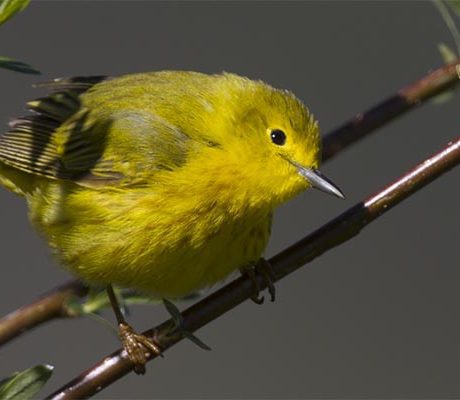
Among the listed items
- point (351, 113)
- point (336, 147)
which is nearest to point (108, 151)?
point (336, 147)

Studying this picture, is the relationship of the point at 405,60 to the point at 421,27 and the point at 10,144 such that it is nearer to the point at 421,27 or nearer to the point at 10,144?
the point at 421,27

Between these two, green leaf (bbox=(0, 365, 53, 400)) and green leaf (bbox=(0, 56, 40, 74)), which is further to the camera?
green leaf (bbox=(0, 365, 53, 400))

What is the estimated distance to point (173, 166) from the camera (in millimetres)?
3738

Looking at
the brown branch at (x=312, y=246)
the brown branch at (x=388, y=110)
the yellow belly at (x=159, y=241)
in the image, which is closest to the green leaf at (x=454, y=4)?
A: the brown branch at (x=312, y=246)

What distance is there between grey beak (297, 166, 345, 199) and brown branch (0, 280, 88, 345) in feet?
2.98

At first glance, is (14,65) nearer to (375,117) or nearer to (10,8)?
(10,8)

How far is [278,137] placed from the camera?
3.66 meters

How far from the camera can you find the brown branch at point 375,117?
3.36 m

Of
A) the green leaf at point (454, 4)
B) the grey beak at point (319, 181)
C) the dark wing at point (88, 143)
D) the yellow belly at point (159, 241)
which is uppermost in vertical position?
the green leaf at point (454, 4)

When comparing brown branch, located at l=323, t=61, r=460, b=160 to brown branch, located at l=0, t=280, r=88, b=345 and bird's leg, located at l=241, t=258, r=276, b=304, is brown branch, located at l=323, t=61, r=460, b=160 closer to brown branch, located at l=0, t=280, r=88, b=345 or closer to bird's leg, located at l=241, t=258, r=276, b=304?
bird's leg, located at l=241, t=258, r=276, b=304

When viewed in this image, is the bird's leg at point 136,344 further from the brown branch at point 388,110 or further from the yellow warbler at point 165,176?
the brown branch at point 388,110

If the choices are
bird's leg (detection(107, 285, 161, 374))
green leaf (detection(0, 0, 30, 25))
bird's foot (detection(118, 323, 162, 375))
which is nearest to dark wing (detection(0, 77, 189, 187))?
bird's leg (detection(107, 285, 161, 374))

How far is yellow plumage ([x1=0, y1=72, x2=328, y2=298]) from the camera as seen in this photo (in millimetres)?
3584

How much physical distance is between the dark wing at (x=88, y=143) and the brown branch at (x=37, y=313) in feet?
1.70
